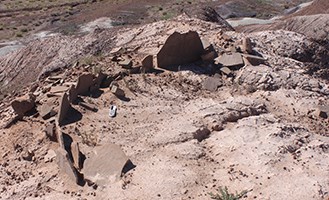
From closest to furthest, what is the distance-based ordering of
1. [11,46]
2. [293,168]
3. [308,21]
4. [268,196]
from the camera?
[268,196]
[293,168]
[308,21]
[11,46]

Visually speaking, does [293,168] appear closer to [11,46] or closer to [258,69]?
[258,69]

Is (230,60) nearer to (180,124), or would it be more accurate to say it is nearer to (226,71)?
(226,71)

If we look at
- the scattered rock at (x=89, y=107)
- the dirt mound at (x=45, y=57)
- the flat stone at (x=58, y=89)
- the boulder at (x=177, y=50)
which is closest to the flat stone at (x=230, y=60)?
the boulder at (x=177, y=50)

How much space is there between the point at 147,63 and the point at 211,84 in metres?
1.49

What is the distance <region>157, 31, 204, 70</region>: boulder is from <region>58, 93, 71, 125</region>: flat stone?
279 centimetres

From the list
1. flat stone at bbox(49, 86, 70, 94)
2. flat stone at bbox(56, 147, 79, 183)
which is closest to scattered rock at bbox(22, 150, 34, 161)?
flat stone at bbox(56, 147, 79, 183)

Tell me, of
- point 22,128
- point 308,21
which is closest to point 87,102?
point 22,128

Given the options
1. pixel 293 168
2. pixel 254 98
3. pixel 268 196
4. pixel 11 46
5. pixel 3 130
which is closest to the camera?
pixel 268 196

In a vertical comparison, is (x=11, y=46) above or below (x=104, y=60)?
below

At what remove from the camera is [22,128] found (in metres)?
10.2

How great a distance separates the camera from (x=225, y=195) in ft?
27.1

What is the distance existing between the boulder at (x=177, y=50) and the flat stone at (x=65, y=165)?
3943 millimetres

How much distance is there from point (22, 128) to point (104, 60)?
2.92m

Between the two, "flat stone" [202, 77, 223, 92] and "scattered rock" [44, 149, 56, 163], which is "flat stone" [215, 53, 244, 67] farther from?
"scattered rock" [44, 149, 56, 163]
